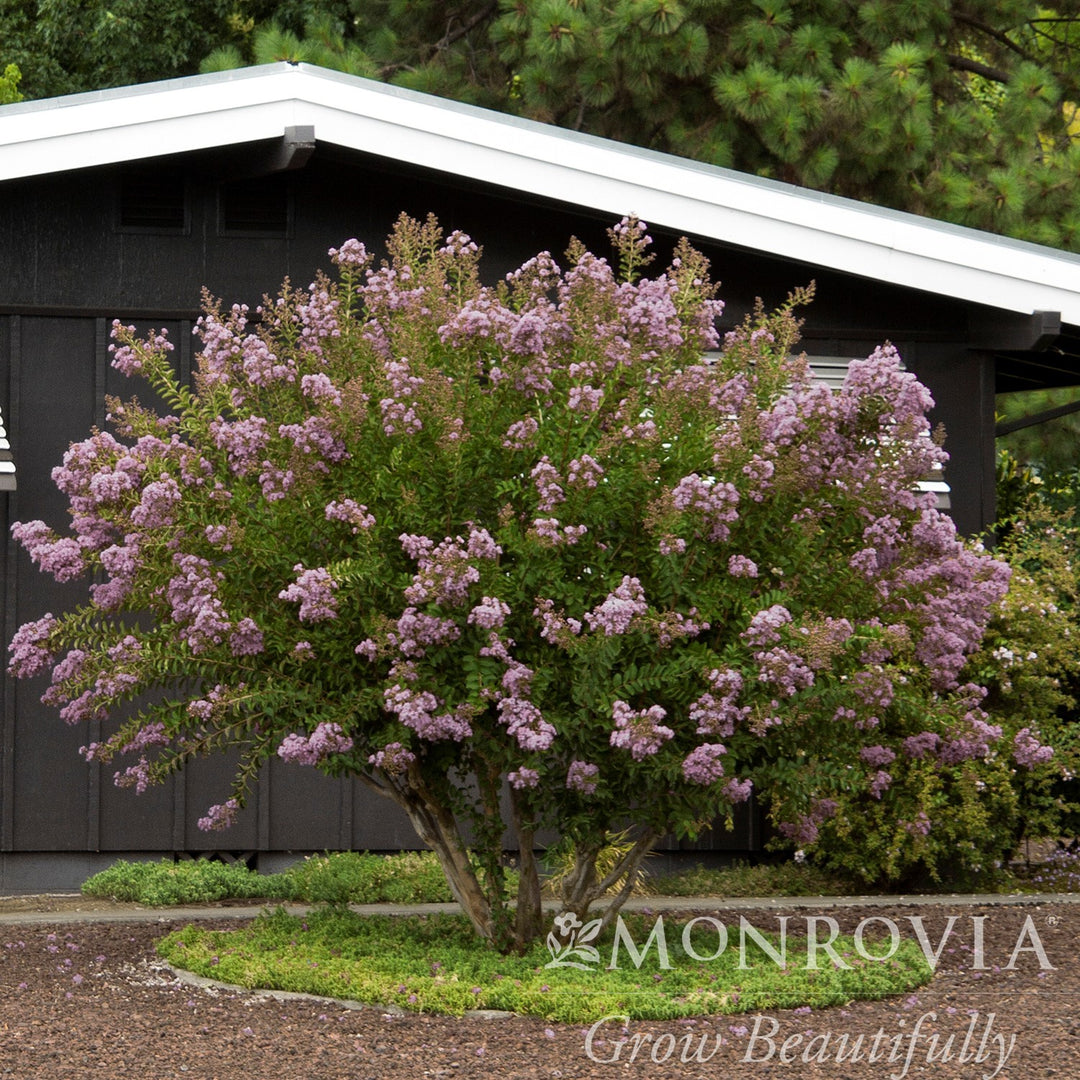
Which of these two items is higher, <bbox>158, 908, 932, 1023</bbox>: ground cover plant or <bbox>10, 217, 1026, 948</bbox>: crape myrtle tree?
<bbox>10, 217, 1026, 948</bbox>: crape myrtle tree

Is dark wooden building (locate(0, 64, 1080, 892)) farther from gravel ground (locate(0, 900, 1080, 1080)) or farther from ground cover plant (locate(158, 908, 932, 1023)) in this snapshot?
gravel ground (locate(0, 900, 1080, 1080))

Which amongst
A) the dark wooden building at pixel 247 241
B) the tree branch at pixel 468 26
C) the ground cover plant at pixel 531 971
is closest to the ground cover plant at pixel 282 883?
the dark wooden building at pixel 247 241

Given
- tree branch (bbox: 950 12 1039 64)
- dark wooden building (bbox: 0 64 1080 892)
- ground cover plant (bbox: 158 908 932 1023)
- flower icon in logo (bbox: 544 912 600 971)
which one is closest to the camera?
ground cover plant (bbox: 158 908 932 1023)

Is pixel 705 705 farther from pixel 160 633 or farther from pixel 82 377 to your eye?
pixel 82 377

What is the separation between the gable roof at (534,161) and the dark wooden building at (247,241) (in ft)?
0.04

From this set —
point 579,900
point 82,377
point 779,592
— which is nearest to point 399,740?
point 579,900

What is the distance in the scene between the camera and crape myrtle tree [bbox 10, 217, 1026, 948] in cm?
596

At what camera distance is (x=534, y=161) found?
9008mm

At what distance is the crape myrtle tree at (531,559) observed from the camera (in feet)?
19.5

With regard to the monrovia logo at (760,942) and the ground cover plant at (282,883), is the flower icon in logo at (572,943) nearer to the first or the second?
the monrovia logo at (760,942)

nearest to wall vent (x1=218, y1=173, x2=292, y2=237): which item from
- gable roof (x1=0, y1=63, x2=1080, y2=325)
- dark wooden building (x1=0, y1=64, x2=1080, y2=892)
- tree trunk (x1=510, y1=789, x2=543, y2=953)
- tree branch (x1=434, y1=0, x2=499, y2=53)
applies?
dark wooden building (x1=0, y1=64, x2=1080, y2=892)

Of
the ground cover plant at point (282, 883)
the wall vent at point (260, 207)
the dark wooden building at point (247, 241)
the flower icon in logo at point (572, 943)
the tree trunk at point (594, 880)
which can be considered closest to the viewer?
the flower icon in logo at point (572, 943)

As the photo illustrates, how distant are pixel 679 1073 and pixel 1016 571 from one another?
5.22m

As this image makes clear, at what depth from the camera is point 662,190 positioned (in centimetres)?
912
